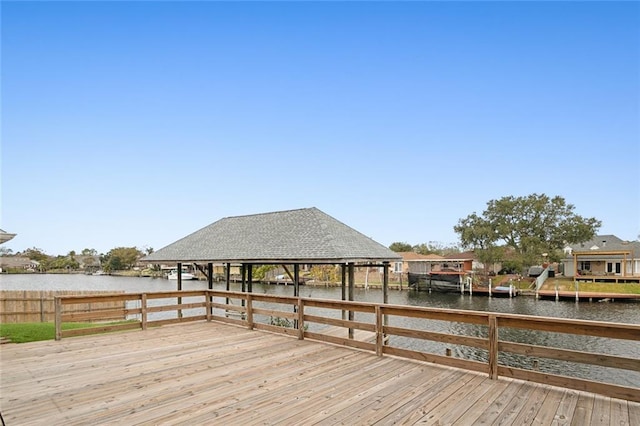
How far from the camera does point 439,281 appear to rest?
1612 inches

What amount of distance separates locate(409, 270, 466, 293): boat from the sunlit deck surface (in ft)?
120

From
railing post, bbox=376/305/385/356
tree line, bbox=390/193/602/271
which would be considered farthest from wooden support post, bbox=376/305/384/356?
tree line, bbox=390/193/602/271

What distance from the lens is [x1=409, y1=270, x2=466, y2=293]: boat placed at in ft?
131

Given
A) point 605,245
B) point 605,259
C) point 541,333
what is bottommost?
A: point 541,333

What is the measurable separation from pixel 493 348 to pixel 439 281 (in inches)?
1491

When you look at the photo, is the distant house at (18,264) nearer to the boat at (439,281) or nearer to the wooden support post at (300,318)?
the boat at (439,281)

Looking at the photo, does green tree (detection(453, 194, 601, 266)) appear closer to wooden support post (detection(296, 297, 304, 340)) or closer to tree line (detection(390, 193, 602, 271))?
tree line (detection(390, 193, 602, 271))

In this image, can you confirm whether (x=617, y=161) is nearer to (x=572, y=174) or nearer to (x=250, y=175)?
(x=572, y=174)

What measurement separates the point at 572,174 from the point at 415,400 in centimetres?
3053

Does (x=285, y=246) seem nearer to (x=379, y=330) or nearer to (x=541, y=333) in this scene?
(x=379, y=330)

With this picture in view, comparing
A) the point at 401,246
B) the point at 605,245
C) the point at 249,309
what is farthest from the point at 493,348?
the point at 401,246

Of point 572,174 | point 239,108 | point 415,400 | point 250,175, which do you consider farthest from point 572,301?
point 415,400

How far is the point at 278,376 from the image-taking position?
5191mm

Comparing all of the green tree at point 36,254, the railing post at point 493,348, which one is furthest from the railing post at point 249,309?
the green tree at point 36,254
